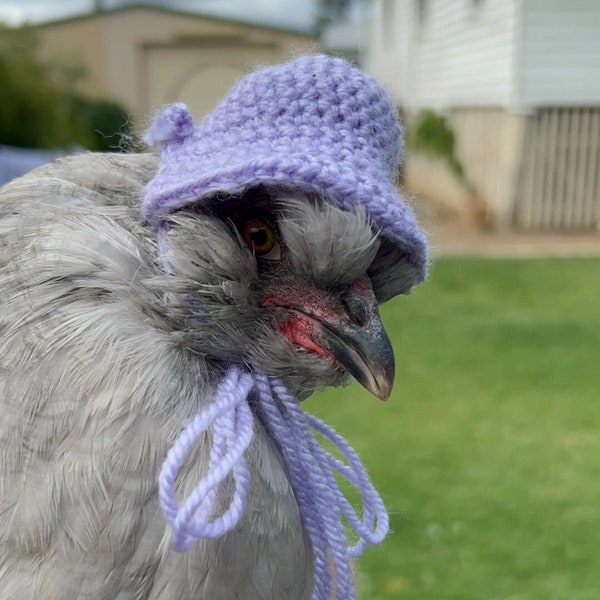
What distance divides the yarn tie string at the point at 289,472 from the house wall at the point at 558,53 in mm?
8816

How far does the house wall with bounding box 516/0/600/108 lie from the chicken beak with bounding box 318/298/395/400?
8.91m

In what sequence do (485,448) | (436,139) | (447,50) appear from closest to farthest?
(485,448) → (436,139) → (447,50)

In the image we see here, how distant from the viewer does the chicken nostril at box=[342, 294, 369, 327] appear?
1.10m

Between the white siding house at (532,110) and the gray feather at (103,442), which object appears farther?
the white siding house at (532,110)

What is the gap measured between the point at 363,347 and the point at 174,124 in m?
0.40

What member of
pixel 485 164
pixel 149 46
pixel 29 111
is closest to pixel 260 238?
pixel 29 111

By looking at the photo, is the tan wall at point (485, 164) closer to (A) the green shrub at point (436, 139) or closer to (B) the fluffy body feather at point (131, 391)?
(A) the green shrub at point (436, 139)

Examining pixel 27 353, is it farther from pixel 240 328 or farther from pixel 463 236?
pixel 463 236

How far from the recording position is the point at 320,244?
40.3 inches

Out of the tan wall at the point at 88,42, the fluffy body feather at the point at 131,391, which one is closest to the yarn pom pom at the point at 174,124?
the fluffy body feather at the point at 131,391

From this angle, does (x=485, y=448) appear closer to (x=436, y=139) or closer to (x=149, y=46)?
(x=436, y=139)

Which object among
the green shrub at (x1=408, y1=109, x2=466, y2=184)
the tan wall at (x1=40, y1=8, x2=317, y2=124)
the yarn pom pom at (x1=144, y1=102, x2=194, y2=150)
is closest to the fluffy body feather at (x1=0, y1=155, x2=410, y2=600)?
the yarn pom pom at (x1=144, y1=102, x2=194, y2=150)

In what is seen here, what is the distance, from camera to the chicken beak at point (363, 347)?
109cm

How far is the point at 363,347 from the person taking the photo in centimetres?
109
